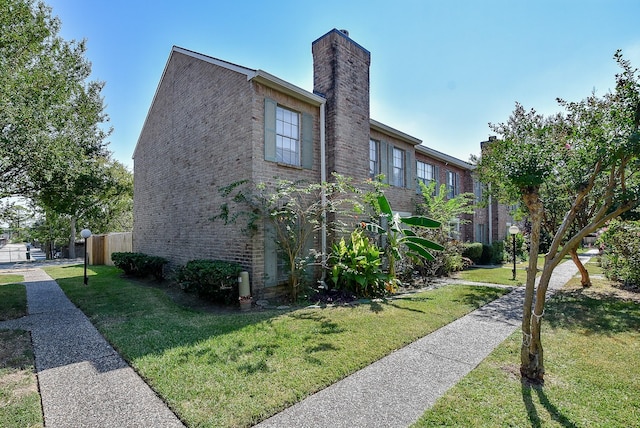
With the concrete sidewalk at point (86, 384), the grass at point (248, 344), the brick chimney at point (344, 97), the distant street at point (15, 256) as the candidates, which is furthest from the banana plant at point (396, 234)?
the distant street at point (15, 256)

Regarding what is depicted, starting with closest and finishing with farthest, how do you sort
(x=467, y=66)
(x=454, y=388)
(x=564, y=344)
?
(x=454, y=388), (x=564, y=344), (x=467, y=66)

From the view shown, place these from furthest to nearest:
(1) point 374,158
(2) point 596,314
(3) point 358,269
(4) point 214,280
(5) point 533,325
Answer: (1) point 374,158 → (3) point 358,269 → (4) point 214,280 → (2) point 596,314 → (5) point 533,325

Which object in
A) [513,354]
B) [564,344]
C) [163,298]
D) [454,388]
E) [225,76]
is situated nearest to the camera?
[454,388]

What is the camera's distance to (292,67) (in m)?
11.4

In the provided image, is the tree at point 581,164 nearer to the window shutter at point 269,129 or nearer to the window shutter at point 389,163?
the window shutter at point 269,129

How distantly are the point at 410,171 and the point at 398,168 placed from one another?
2.35 ft

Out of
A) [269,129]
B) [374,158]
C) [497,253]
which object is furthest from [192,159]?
[497,253]

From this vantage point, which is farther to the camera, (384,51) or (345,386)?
(384,51)

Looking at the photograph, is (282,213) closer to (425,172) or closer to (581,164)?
(581,164)

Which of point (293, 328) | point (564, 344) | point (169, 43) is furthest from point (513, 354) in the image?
point (169, 43)

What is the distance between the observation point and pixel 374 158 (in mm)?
A: 12344

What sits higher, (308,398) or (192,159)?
(192,159)

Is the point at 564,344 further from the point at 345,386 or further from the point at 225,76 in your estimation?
the point at 225,76

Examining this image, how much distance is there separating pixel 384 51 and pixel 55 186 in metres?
11.3
